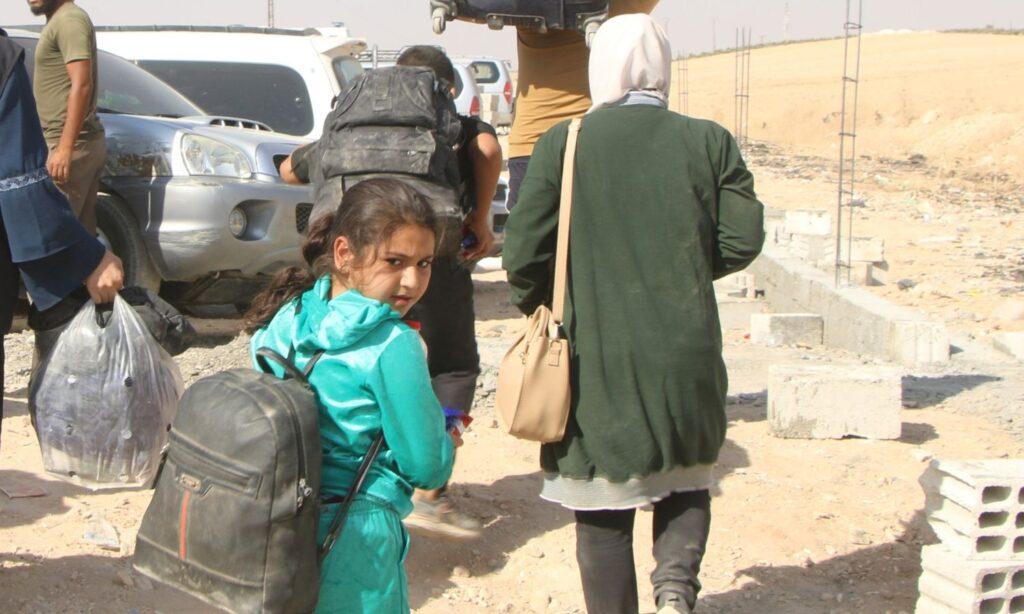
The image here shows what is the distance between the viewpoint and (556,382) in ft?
11.4

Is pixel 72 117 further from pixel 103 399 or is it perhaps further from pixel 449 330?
pixel 103 399

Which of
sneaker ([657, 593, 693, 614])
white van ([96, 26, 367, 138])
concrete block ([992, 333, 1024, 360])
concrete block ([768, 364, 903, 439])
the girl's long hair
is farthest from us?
white van ([96, 26, 367, 138])

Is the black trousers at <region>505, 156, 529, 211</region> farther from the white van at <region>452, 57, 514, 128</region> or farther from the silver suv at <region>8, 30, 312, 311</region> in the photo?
the white van at <region>452, 57, 514, 128</region>

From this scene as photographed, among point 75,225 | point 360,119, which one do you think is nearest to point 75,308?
point 75,225

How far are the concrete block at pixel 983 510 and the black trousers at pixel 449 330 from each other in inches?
63.5

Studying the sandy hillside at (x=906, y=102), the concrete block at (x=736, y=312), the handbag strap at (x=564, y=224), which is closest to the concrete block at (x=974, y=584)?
the handbag strap at (x=564, y=224)

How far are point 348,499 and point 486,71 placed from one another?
2943 centimetres

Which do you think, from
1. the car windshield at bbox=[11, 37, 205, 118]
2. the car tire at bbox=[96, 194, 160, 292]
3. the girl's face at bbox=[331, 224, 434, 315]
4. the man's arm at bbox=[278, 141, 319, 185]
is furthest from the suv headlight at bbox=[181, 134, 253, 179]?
the girl's face at bbox=[331, 224, 434, 315]

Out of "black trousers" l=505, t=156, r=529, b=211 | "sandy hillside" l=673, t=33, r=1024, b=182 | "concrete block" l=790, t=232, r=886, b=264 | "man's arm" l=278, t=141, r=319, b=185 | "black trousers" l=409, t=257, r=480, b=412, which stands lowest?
"sandy hillside" l=673, t=33, r=1024, b=182

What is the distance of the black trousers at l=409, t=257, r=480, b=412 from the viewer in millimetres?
4551

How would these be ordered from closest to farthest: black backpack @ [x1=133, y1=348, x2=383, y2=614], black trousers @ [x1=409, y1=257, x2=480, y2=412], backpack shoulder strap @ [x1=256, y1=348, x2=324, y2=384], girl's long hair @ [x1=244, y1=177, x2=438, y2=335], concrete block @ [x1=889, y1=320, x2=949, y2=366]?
black backpack @ [x1=133, y1=348, x2=383, y2=614] < backpack shoulder strap @ [x1=256, y1=348, x2=324, y2=384] < girl's long hair @ [x1=244, y1=177, x2=438, y2=335] < black trousers @ [x1=409, y1=257, x2=480, y2=412] < concrete block @ [x1=889, y1=320, x2=949, y2=366]

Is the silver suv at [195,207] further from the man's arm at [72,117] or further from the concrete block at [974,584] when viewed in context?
the concrete block at [974,584]

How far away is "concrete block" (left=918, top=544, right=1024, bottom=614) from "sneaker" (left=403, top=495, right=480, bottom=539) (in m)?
1.52

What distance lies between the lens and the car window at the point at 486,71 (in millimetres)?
31359
